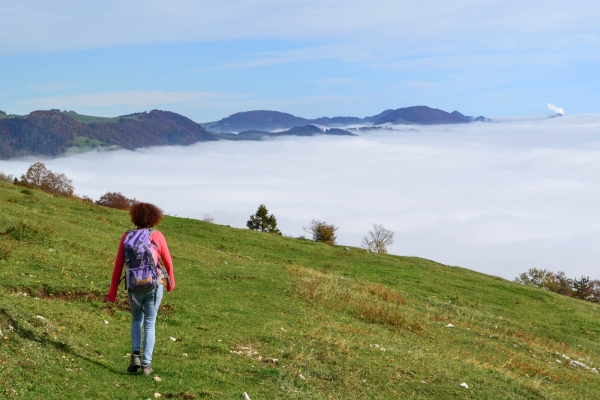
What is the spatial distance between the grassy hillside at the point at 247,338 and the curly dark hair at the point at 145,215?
283 cm

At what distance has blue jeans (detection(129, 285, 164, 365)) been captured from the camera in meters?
10.1

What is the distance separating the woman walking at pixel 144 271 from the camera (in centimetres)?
991

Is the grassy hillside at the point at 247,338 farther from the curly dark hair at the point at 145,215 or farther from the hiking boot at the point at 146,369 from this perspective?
the curly dark hair at the point at 145,215

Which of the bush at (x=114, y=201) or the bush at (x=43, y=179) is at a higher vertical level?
the bush at (x=43, y=179)

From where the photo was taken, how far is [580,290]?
77.7 m

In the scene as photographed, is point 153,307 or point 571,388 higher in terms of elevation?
point 153,307

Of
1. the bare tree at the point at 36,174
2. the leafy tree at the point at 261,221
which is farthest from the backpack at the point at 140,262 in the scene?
the leafy tree at the point at 261,221

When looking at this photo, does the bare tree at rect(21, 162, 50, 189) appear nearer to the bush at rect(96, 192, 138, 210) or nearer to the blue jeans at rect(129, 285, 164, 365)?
the bush at rect(96, 192, 138, 210)

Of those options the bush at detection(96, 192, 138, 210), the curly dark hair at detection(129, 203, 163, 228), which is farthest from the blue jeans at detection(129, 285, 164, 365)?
the bush at detection(96, 192, 138, 210)

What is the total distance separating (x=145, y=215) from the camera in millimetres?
10242

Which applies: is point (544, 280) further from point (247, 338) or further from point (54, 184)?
point (247, 338)

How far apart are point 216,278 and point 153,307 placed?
13.6m

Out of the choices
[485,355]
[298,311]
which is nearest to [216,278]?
[298,311]

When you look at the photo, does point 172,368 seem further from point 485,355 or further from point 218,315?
point 485,355
